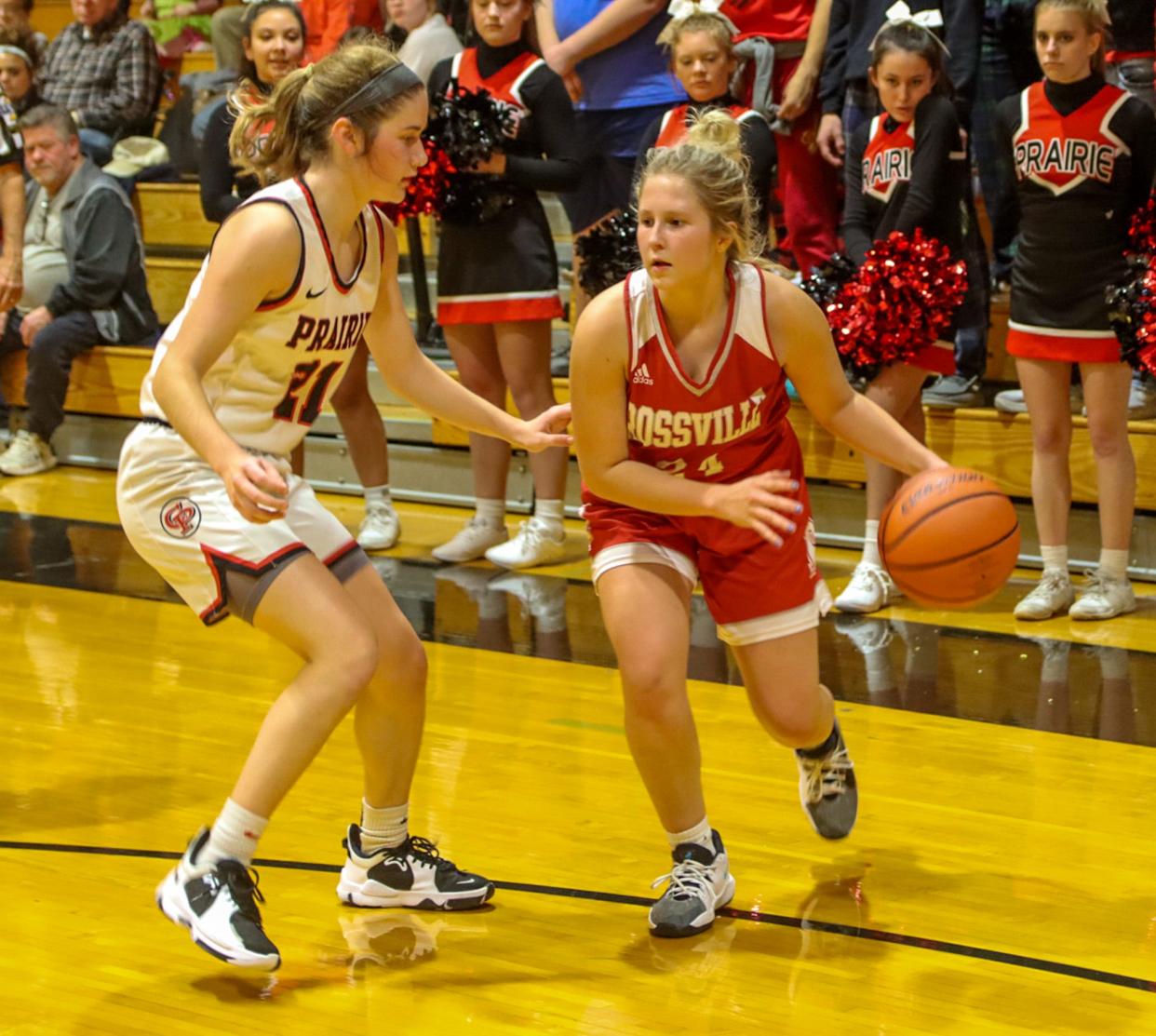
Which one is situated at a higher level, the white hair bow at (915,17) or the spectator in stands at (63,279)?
the white hair bow at (915,17)

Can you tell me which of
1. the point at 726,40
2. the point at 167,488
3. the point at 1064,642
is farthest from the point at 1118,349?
the point at 167,488

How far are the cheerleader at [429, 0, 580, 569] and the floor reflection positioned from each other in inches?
14.7

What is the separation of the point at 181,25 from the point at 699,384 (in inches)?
297

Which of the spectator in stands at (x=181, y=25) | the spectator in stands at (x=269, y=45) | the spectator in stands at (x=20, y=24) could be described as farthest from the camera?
the spectator in stands at (x=181, y=25)

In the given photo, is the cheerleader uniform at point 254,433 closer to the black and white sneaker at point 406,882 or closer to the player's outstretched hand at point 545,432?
the player's outstretched hand at point 545,432

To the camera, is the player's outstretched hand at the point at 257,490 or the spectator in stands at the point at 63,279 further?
the spectator in stands at the point at 63,279

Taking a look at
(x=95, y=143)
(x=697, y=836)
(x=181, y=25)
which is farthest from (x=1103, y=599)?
(x=181, y=25)

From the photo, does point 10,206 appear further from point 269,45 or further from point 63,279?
point 269,45

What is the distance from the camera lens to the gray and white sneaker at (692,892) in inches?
125

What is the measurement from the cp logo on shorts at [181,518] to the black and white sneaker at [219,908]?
21.0 inches

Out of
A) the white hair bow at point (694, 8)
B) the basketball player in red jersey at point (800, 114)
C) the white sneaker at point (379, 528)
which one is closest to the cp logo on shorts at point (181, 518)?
the white hair bow at point (694, 8)

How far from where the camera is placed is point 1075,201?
5.29 metres

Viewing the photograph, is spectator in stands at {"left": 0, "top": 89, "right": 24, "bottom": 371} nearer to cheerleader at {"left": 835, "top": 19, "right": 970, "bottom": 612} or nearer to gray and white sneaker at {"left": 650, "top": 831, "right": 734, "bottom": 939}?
cheerleader at {"left": 835, "top": 19, "right": 970, "bottom": 612}

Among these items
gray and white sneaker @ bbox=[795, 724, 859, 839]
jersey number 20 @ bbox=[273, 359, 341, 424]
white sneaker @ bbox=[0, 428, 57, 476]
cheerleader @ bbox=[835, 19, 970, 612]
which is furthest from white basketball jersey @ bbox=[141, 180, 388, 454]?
white sneaker @ bbox=[0, 428, 57, 476]
